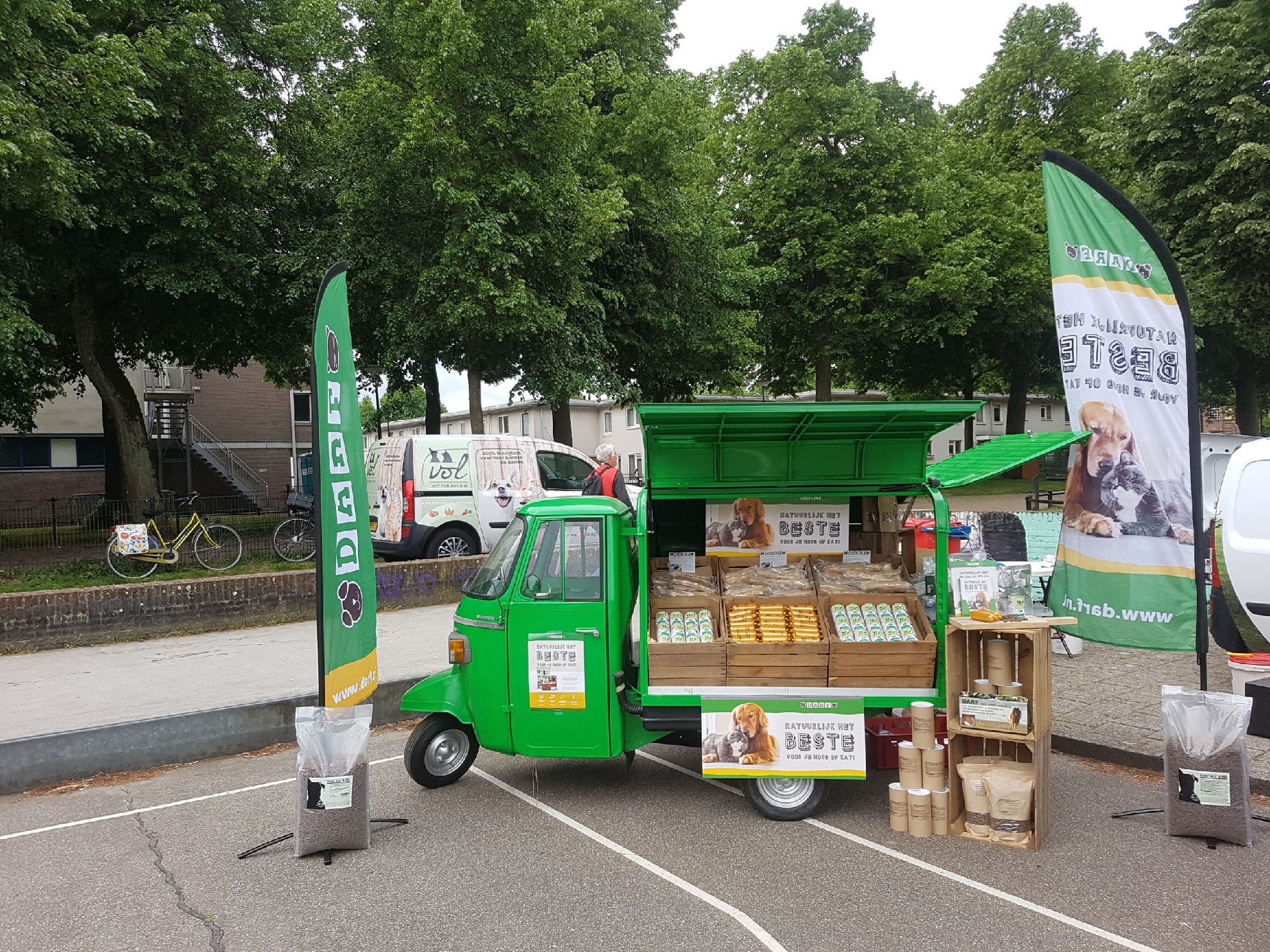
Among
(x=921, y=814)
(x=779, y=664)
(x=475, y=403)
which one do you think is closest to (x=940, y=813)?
(x=921, y=814)

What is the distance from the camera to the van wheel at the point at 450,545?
13.2m

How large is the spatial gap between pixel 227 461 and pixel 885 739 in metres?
32.6

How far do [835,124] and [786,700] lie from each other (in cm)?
2361

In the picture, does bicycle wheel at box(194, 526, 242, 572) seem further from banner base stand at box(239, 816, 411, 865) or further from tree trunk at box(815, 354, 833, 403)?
tree trunk at box(815, 354, 833, 403)

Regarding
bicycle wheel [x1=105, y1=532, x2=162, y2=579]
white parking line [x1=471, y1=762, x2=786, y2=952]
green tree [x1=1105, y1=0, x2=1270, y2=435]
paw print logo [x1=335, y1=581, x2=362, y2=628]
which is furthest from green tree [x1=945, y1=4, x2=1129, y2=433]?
paw print logo [x1=335, y1=581, x2=362, y2=628]

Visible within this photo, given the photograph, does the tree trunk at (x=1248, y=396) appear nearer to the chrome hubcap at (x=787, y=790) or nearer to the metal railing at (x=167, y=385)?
the chrome hubcap at (x=787, y=790)

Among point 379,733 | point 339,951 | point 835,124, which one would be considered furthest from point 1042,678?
point 835,124

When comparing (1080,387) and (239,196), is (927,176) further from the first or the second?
(1080,387)

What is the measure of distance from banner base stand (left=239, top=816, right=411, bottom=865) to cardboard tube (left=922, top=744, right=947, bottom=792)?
296 cm

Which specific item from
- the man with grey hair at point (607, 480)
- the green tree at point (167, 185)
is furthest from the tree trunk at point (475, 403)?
the man with grey hair at point (607, 480)

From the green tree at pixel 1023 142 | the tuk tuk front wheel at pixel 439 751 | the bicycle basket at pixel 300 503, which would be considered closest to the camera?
the tuk tuk front wheel at pixel 439 751

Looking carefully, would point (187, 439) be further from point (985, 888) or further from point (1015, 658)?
point (985, 888)

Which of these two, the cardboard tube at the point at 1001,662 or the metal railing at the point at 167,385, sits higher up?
the metal railing at the point at 167,385

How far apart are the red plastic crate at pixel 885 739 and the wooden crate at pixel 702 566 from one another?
126 cm
